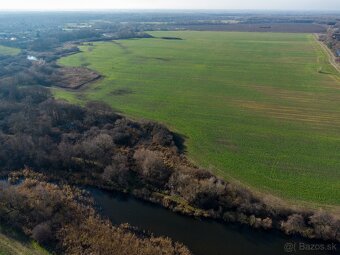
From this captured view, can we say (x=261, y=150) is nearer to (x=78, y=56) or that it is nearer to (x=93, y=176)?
(x=93, y=176)

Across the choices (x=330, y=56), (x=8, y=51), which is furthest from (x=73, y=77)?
(x=330, y=56)

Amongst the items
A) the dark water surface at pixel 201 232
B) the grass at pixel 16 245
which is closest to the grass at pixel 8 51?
the dark water surface at pixel 201 232

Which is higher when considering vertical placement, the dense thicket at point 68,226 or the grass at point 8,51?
the grass at point 8,51

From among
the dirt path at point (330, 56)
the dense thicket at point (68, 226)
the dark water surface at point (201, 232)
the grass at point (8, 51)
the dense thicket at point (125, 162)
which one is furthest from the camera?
the grass at point (8, 51)

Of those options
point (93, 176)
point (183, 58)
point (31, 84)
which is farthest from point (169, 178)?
point (183, 58)

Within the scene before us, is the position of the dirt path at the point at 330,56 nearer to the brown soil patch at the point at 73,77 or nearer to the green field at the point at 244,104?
the green field at the point at 244,104

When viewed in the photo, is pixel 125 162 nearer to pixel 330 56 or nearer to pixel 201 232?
pixel 201 232

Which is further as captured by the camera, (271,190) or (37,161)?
(37,161)

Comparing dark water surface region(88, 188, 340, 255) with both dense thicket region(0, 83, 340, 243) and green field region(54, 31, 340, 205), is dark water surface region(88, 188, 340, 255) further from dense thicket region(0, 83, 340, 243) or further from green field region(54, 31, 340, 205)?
green field region(54, 31, 340, 205)
